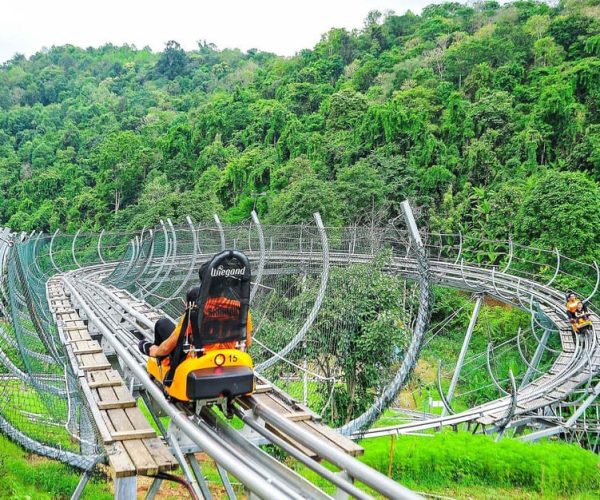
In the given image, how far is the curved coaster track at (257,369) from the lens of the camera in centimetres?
320

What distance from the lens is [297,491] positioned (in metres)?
2.74

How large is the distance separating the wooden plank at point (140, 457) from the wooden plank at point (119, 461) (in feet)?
0.08

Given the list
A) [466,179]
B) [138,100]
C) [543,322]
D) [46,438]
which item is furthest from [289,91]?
[46,438]

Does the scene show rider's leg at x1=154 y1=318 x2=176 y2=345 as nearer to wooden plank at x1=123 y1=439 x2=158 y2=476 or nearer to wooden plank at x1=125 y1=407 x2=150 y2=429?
wooden plank at x1=125 y1=407 x2=150 y2=429

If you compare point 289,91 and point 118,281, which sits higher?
point 289,91

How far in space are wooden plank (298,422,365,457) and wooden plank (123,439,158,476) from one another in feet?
3.25

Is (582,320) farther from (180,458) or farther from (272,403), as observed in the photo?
(180,458)

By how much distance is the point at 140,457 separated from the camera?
3.16m

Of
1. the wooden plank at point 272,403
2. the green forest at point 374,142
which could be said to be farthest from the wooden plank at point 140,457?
the green forest at point 374,142

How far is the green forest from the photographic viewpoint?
26.9 m

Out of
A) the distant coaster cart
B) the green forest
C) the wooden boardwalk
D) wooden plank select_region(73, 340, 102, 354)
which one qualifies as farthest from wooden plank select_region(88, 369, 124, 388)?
the green forest

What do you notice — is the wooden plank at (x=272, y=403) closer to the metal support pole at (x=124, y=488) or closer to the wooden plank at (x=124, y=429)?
the wooden plank at (x=124, y=429)

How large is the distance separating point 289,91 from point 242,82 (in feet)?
87.3

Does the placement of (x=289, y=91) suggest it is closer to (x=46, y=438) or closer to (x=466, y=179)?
(x=466, y=179)
